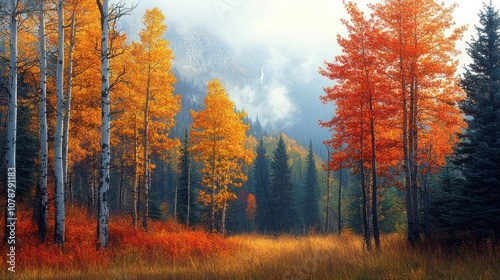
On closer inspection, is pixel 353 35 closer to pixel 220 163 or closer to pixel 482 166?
pixel 482 166

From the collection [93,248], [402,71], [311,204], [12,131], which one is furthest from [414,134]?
[311,204]

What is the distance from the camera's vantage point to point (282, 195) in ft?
171

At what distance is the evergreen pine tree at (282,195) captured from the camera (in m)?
50.8

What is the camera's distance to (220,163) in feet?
81.7

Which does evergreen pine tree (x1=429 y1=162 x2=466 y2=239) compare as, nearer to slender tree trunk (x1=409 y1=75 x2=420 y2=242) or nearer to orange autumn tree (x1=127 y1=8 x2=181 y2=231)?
slender tree trunk (x1=409 y1=75 x2=420 y2=242)

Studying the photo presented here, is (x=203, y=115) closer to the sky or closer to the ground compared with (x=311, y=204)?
closer to the sky

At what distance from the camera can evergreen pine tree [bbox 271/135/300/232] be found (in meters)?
50.8

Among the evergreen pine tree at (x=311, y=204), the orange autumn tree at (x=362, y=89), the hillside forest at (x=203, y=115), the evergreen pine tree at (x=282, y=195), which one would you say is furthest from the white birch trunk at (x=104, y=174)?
the evergreen pine tree at (x=311, y=204)

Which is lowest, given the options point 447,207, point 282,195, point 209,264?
point 282,195

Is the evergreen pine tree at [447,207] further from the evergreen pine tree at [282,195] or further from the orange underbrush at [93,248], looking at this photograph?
the evergreen pine tree at [282,195]

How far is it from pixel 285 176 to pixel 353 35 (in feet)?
130

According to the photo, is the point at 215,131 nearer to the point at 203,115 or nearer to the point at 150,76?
the point at 203,115

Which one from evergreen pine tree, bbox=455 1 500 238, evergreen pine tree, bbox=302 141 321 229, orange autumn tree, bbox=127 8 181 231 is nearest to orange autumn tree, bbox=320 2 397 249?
evergreen pine tree, bbox=455 1 500 238

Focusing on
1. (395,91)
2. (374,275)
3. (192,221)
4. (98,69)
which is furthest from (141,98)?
(192,221)
